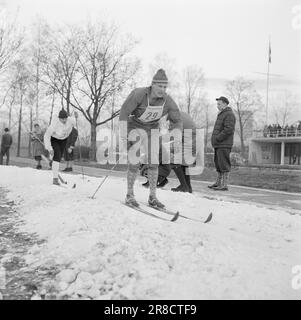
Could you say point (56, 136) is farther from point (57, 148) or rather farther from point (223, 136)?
point (223, 136)

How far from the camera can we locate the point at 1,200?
754 centimetres

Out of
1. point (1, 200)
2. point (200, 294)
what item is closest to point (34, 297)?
point (200, 294)

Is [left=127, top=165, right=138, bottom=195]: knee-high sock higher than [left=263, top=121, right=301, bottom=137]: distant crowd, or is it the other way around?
[left=263, top=121, right=301, bottom=137]: distant crowd

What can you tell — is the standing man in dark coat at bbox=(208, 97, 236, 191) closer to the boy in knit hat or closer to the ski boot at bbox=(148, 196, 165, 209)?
the boy in knit hat

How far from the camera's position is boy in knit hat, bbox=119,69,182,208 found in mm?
6086

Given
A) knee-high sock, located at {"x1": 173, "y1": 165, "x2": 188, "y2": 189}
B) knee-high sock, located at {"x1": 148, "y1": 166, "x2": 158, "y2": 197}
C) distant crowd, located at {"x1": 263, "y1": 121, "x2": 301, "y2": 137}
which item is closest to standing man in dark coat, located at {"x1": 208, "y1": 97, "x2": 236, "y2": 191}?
knee-high sock, located at {"x1": 173, "y1": 165, "x2": 188, "y2": 189}

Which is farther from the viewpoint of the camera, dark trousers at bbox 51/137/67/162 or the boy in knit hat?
dark trousers at bbox 51/137/67/162

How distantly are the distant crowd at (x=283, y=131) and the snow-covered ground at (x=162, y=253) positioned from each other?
152ft

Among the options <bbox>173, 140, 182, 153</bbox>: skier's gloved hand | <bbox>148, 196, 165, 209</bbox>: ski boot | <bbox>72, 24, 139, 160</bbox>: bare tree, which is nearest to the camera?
<bbox>148, 196, 165, 209</bbox>: ski boot

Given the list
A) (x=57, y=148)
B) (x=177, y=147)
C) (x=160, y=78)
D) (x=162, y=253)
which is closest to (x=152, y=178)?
(x=160, y=78)

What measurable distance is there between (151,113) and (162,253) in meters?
2.99

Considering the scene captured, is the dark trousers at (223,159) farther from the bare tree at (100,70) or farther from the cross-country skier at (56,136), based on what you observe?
the bare tree at (100,70)
